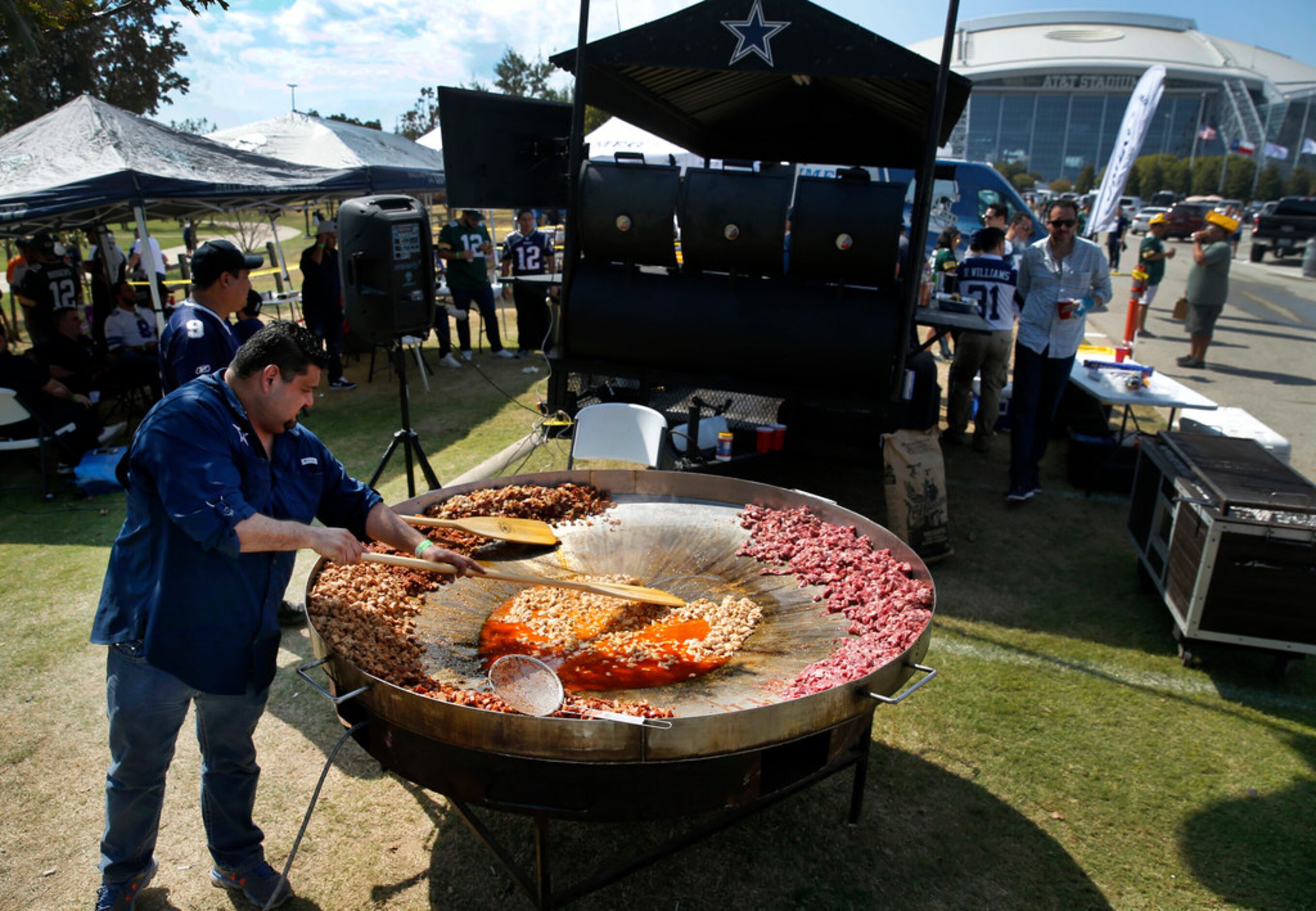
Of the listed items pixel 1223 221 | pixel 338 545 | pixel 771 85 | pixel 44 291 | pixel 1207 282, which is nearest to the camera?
pixel 338 545

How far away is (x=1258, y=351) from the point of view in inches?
470

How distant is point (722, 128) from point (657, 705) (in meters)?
7.25

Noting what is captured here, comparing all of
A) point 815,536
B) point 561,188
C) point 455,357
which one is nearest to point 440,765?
point 815,536

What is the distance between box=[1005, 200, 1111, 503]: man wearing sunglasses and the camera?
5828mm

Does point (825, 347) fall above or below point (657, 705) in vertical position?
above

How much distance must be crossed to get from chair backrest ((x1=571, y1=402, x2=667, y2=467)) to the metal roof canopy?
2.27 m

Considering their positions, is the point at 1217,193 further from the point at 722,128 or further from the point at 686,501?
the point at 686,501

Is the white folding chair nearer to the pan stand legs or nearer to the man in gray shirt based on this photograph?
the pan stand legs

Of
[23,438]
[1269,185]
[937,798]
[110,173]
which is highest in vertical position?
[1269,185]

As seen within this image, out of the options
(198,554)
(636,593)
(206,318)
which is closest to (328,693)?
(198,554)

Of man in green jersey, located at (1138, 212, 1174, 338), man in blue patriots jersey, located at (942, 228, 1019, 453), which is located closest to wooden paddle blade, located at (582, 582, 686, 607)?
man in blue patriots jersey, located at (942, 228, 1019, 453)

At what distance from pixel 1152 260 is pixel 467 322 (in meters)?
10.8

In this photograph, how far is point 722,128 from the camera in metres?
8.41

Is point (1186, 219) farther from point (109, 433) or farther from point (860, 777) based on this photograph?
point (109, 433)
